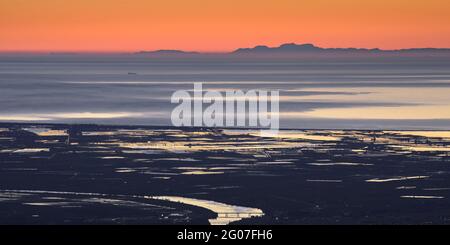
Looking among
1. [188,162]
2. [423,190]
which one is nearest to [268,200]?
[423,190]

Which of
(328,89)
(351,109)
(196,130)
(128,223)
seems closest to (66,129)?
(196,130)

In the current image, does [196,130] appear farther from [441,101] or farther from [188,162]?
[441,101]

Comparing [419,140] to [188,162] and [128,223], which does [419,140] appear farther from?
[128,223]

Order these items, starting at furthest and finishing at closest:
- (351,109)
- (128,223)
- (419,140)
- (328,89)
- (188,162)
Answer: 1. (328,89)
2. (351,109)
3. (419,140)
4. (188,162)
5. (128,223)

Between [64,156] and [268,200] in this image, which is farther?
[64,156]

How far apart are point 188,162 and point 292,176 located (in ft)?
8.82

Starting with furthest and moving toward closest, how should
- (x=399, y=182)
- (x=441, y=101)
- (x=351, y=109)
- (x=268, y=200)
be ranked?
1. (x=441, y=101)
2. (x=351, y=109)
3. (x=399, y=182)
4. (x=268, y=200)

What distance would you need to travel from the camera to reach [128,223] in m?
14.5

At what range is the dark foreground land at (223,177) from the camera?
15.3 m

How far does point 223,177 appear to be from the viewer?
19.0 meters

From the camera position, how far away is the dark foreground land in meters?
15.3
